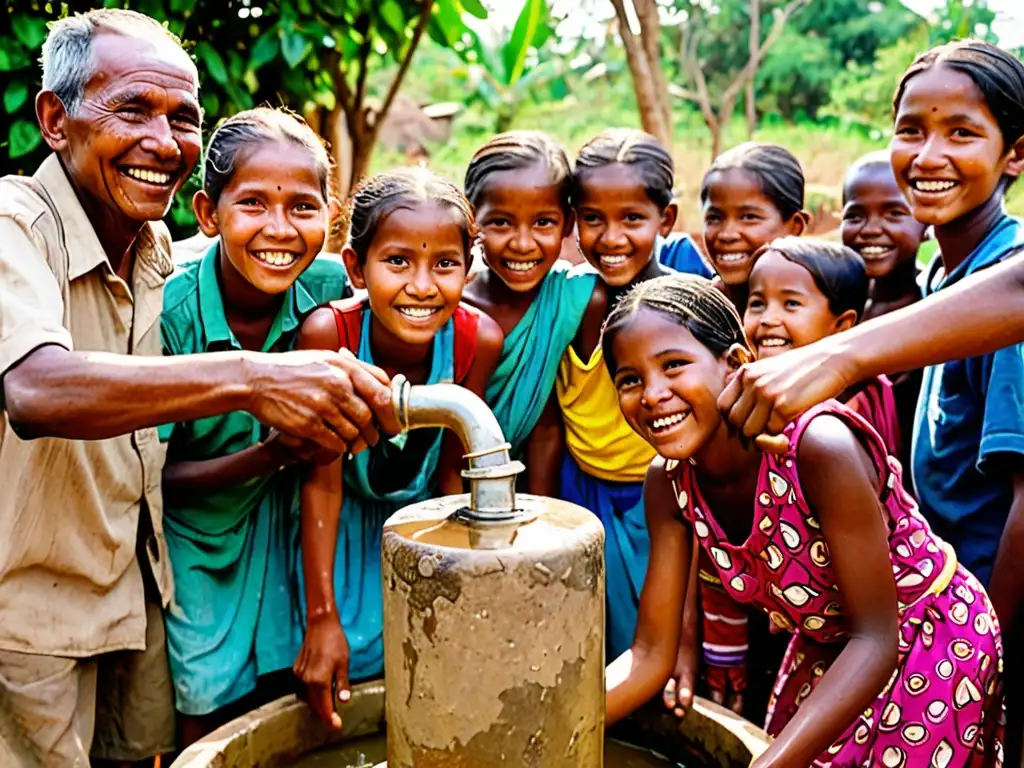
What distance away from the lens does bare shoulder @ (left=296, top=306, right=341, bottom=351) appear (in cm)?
264

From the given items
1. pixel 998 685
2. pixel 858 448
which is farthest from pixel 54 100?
pixel 998 685

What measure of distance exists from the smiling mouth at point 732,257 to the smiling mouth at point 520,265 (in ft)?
2.14

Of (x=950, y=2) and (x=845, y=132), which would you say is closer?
(x=950, y=2)

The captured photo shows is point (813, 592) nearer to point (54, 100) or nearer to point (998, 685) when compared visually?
point (998, 685)

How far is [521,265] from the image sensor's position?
3.02m

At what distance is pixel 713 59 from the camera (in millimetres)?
18969

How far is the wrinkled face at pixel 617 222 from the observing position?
304 centimetres

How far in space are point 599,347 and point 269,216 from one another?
1.00 metres

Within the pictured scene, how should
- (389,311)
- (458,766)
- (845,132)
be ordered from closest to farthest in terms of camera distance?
(458,766) < (389,311) < (845,132)

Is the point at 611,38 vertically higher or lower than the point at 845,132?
higher

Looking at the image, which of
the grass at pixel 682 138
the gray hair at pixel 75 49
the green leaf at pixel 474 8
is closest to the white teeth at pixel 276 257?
the gray hair at pixel 75 49

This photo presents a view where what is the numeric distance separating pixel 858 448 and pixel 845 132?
14.6 metres

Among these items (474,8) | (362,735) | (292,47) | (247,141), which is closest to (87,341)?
(247,141)

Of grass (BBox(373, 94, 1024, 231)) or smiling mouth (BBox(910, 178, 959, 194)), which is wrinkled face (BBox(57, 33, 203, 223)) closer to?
smiling mouth (BBox(910, 178, 959, 194))
